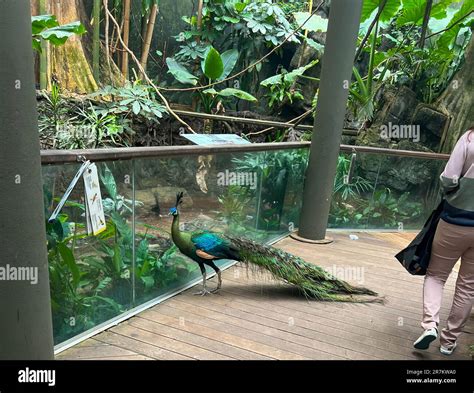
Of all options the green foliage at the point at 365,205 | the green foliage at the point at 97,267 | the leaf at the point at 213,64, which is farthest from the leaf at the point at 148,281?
the leaf at the point at 213,64

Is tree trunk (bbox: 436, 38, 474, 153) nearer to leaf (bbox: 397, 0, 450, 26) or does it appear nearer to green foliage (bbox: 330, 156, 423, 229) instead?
leaf (bbox: 397, 0, 450, 26)

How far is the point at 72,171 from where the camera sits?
2.02m

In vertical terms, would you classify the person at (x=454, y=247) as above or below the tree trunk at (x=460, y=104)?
below

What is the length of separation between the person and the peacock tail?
80cm

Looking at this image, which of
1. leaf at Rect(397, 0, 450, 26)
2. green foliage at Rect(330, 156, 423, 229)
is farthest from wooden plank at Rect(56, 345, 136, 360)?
leaf at Rect(397, 0, 450, 26)

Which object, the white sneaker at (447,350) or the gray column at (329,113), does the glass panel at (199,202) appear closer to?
the gray column at (329,113)

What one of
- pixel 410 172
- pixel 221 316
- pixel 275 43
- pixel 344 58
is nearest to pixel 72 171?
pixel 221 316

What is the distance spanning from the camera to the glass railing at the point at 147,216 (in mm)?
2104

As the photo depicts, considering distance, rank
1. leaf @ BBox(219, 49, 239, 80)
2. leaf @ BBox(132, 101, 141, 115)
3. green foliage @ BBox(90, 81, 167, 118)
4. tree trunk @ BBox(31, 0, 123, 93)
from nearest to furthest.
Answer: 1. leaf @ BBox(132, 101, 141, 115)
2. green foliage @ BBox(90, 81, 167, 118)
3. tree trunk @ BBox(31, 0, 123, 93)
4. leaf @ BBox(219, 49, 239, 80)

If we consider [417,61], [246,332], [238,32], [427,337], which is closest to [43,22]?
[246,332]

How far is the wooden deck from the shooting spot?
2299 mm

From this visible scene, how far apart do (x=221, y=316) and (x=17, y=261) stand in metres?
1.52

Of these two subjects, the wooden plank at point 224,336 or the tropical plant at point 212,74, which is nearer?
the wooden plank at point 224,336

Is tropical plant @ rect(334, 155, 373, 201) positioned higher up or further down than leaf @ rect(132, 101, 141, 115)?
further down
